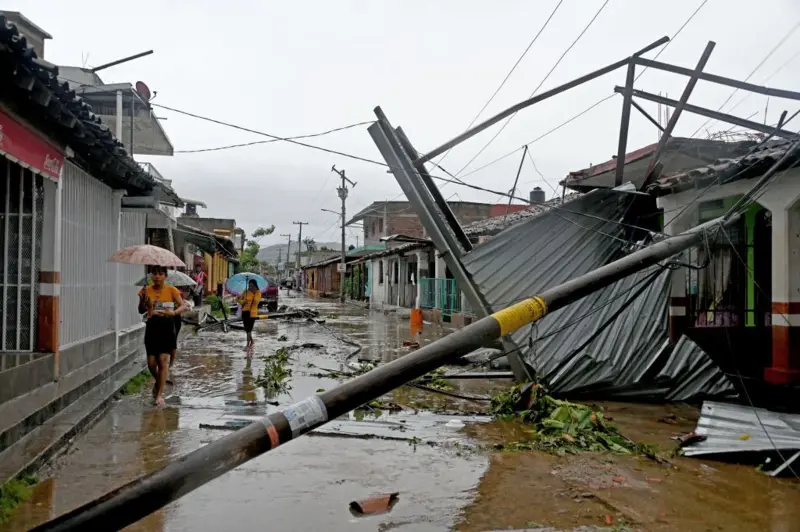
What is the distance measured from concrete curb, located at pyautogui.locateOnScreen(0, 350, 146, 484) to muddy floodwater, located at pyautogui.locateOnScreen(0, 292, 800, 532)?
0.12 meters

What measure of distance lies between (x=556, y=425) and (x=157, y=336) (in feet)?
15.8

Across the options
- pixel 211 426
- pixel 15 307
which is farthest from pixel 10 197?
pixel 211 426

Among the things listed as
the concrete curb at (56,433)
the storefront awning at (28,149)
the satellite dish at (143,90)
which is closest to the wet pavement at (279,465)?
the concrete curb at (56,433)

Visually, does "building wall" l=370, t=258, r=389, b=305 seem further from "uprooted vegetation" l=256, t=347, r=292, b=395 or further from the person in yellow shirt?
"uprooted vegetation" l=256, t=347, r=292, b=395

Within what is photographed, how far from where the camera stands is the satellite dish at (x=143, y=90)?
562 inches

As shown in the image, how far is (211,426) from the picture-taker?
6395 mm

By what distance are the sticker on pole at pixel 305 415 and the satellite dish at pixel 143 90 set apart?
13.4 m

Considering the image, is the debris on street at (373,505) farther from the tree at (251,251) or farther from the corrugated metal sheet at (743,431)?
the tree at (251,251)

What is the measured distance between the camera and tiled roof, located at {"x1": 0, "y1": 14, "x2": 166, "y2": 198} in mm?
4375

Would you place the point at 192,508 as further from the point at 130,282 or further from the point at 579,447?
the point at 130,282

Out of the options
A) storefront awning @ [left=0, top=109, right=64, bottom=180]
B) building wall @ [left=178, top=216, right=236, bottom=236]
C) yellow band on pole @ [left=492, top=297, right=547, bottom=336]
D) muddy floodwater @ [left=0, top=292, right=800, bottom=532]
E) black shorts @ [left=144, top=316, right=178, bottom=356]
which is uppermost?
building wall @ [left=178, top=216, right=236, bottom=236]

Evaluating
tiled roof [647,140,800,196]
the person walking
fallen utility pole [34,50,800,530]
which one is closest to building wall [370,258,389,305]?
the person walking

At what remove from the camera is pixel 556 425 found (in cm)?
650

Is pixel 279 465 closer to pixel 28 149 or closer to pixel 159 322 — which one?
pixel 159 322
